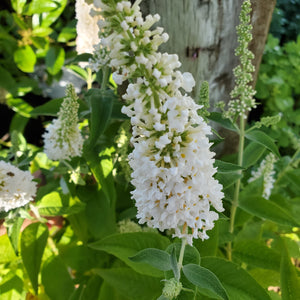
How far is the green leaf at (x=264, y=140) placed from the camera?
72cm

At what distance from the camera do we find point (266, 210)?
0.81 meters

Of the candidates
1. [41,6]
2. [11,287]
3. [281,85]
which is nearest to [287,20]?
[281,85]

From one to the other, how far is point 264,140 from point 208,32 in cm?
33

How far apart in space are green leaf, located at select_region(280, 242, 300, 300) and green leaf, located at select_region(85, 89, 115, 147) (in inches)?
21.2

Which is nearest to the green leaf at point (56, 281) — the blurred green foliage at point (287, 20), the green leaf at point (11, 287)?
the green leaf at point (11, 287)

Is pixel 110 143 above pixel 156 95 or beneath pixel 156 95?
beneath

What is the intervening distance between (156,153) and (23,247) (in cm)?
68

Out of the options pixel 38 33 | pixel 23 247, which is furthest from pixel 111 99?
pixel 38 33

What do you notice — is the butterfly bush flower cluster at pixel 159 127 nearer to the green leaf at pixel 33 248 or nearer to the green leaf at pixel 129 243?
the green leaf at pixel 129 243

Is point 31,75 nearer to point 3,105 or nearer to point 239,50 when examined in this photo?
point 3,105

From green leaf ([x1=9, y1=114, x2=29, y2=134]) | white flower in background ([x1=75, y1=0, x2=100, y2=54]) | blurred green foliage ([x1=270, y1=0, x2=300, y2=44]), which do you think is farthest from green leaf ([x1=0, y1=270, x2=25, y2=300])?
blurred green foliage ([x1=270, y1=0, x2=300, y2=44])

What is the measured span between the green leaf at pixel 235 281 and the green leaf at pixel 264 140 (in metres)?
0.29

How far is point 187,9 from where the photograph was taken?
731mm

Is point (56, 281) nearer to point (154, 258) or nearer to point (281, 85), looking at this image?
point (154, 258)
